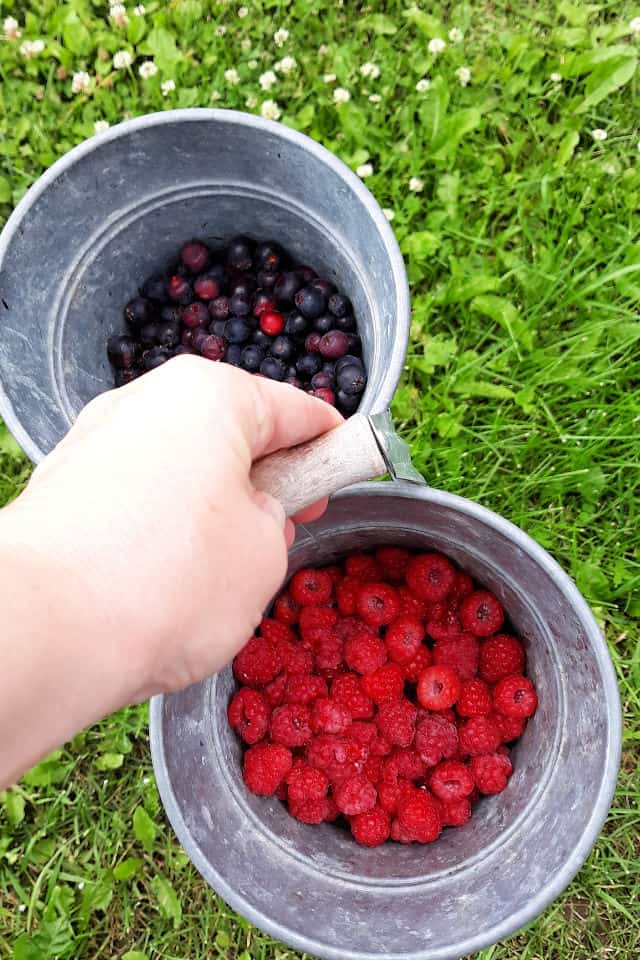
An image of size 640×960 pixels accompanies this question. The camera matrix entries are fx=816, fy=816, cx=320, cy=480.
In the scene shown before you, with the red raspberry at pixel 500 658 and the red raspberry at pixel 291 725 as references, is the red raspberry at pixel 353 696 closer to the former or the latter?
the red raspberry at pixel 291 725

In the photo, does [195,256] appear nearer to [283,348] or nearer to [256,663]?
[283,348]

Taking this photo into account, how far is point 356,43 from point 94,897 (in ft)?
7.56

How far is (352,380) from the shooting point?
164 centimetres

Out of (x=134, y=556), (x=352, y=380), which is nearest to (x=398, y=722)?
(x=352, y=380)

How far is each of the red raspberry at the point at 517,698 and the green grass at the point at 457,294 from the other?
56 cm

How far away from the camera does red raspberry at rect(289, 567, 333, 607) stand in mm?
1595

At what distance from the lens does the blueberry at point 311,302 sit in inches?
67.9

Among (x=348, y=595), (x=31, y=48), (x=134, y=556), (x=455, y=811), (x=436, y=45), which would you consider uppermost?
(x=31, y=48)

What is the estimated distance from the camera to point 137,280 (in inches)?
73.5

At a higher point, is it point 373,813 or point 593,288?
point 593,288

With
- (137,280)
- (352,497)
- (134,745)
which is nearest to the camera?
(352,497)

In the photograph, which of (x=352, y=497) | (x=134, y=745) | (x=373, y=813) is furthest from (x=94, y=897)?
(x=352, y=497)

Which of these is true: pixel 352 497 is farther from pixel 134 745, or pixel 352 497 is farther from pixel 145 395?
pixel 134 745

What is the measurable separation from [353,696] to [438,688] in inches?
6.2
